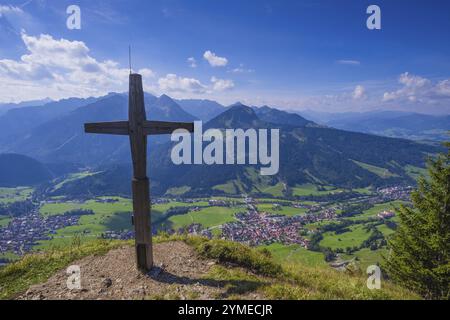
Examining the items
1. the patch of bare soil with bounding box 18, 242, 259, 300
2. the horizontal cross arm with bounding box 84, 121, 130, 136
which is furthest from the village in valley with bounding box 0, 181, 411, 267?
the horizontal cross arm with bounding box 84, 121, 130, 136

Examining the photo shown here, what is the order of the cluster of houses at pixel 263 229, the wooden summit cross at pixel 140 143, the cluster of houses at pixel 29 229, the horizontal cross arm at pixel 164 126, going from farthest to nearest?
the cluster of houses at pixel 263 229, the cluster of houses at pixel 29 229, the wooden summit cross at pixel 140 143, the horizontal cross arm at pixel 164 126

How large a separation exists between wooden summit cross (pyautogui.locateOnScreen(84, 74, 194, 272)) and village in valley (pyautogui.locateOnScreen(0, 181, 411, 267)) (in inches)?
2661

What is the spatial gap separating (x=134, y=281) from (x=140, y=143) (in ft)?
13.9

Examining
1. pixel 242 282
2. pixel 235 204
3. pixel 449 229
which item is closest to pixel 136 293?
pixel 242 282

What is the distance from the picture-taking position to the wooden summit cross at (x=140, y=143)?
8.98 metres

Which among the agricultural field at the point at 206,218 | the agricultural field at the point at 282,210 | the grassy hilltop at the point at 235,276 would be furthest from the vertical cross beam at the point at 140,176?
the agricultural field at the point at 282,210

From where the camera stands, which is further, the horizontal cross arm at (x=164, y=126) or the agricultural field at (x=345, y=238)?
the agricultural field at (x=345, y=238)

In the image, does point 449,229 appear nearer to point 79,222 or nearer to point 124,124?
point 124,124

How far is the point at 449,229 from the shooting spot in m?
13.0

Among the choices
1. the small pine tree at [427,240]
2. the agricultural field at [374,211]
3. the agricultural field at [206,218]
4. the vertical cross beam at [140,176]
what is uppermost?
the vertical cross beam at [140,176]

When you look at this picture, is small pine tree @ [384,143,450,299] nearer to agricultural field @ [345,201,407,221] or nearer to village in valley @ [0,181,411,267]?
village in valley @ [0,181,411,267]

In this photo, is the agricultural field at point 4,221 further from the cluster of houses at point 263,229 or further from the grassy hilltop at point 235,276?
the grassy hilltop at point 235,276

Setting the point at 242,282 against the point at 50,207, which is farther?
the point at 50,207

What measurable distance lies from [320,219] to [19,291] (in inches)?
5950
